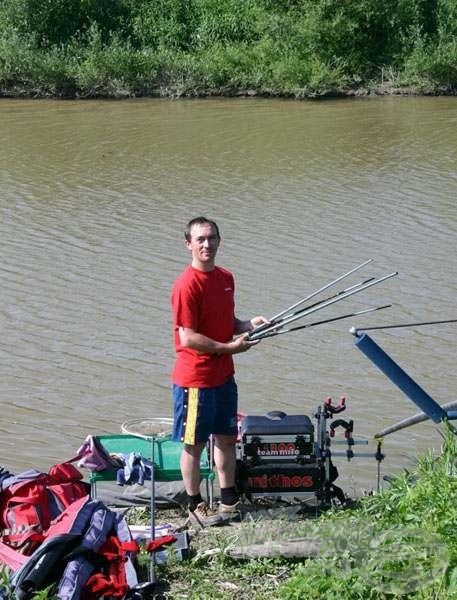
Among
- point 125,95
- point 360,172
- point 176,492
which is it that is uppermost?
point 125,95

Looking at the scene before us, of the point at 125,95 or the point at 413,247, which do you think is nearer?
the point at 413,247

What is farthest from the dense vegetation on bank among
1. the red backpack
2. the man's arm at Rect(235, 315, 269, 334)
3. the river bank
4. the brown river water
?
the river bank

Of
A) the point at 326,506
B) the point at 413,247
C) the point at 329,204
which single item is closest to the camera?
the point at 326,506

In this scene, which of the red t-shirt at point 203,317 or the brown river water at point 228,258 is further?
the brown river water at point 228,258

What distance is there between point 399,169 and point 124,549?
43.8 ft

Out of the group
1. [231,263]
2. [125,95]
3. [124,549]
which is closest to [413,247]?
[231,263]

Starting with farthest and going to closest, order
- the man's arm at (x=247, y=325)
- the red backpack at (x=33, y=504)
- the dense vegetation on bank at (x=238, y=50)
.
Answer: the dense vegetation on bank at (x=238, y=50)
the man's arm at (x=247, y=325)
the red backpack at (x=33, y=504)

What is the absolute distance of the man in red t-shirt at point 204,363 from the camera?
512 cm

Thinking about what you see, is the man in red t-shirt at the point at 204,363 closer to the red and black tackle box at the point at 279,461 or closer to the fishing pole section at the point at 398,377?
the red and black tackle box at the point at 279,461

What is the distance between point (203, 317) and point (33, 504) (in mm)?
1139

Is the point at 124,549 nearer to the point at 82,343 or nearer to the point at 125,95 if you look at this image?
the point at 82,343

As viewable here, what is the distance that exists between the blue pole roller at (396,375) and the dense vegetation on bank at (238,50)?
81.6ft

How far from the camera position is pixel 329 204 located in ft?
48.1

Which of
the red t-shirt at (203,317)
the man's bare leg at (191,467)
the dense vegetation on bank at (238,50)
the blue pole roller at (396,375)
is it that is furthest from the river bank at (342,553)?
the dense vegetation on bank at (238,50)
